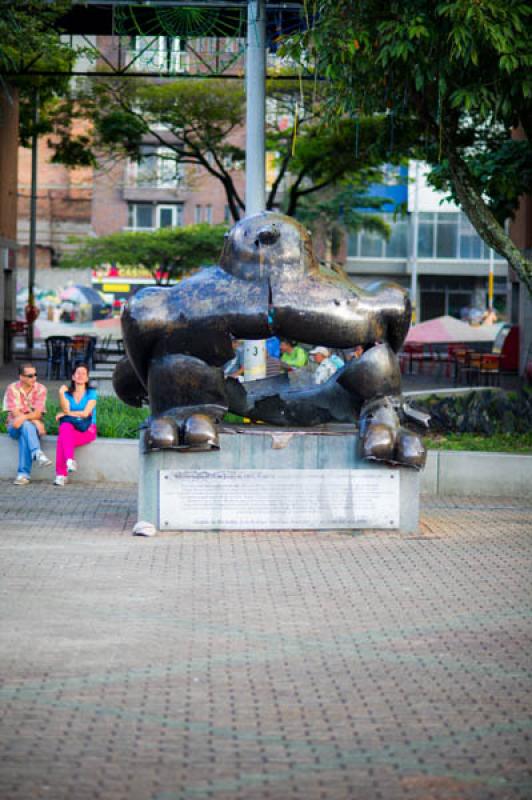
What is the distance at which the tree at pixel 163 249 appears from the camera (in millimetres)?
56969

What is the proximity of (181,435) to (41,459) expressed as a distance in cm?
403

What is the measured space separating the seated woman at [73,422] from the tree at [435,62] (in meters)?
4.77

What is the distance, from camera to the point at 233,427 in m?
12.9

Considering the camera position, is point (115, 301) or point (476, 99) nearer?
point (476, 99)

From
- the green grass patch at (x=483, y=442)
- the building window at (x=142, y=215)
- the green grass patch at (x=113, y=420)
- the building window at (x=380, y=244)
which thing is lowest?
the green grass patch at (x=483, y=442)

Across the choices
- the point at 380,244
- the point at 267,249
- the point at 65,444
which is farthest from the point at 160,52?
the point at 380,244

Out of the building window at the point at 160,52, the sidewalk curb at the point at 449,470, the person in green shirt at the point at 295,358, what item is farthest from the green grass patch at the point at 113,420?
the building window at the point at 160,52

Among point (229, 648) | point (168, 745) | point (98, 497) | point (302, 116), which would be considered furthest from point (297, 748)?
point (302, 116)

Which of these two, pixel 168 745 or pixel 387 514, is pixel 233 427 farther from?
pixel 168 745

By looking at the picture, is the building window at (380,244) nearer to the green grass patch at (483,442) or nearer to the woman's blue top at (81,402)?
the green grass patch at (483,442)

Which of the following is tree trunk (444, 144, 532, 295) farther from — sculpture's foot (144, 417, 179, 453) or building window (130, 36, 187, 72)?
building window (130, 36, 187, 72)

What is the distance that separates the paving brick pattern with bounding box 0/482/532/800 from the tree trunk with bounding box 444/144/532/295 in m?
5.93

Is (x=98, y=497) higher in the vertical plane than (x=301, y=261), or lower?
lower

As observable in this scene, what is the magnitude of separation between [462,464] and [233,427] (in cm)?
346
